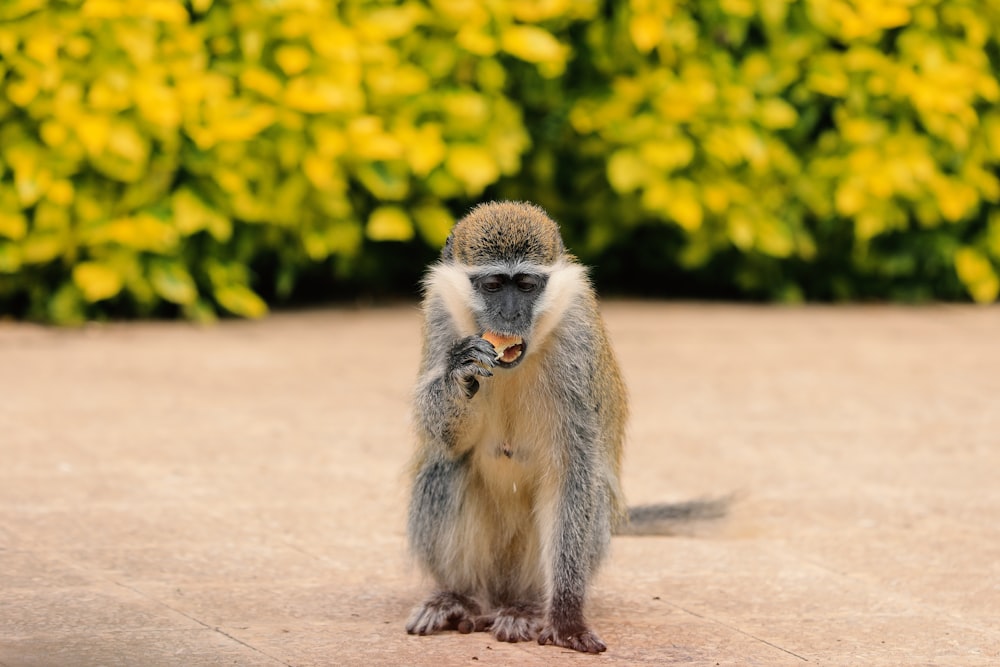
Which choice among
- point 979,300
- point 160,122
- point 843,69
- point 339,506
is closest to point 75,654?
point 339,506

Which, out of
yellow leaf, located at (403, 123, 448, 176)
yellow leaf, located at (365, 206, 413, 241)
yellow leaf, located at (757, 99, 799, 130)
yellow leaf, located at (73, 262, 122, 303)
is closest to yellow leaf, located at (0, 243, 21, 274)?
yellow leaf, located at (73, 262, 122, 303)

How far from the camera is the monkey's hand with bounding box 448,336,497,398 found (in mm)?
4172

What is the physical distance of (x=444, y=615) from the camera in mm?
4484

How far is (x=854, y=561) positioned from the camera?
17.4ft

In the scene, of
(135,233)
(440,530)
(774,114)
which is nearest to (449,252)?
(440,530)

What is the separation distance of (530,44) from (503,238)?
15.7ft

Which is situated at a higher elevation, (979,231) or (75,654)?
(979,231)

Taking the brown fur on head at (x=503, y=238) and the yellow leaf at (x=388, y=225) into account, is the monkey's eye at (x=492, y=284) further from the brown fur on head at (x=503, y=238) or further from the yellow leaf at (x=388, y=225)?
the yellow leaf at (x=388, y=225)

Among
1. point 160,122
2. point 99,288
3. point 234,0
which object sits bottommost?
point 99,288

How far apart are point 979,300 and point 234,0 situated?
16.4ft

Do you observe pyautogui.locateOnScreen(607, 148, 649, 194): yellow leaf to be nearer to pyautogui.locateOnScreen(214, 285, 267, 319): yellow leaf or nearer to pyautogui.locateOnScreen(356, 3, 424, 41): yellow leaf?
pyautogui.locateOnScreen(356, 3, 424, 41): yellow leaf

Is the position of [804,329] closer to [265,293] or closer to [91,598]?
[265,293]

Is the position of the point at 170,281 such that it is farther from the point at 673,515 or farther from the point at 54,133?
the point at 673,515

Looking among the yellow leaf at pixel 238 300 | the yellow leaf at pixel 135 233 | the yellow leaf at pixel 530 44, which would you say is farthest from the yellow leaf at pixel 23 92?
the yellow leaf at pixel 530 44
